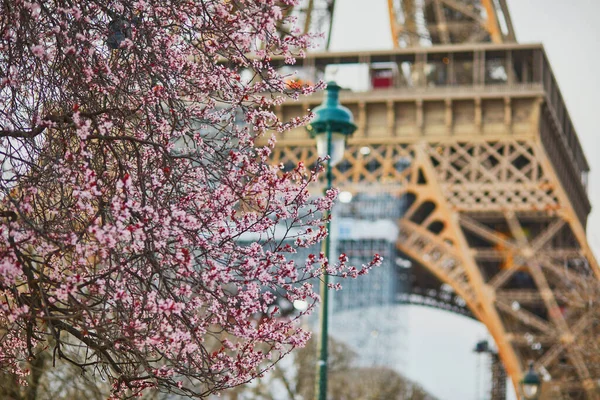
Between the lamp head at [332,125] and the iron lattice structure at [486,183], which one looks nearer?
the lamp head at [332,125]

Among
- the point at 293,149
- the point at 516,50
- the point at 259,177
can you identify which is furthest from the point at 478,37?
the point at 259,177

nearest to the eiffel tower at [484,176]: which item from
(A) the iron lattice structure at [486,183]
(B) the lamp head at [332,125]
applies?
(A) the iron lattice structure at [486,183]

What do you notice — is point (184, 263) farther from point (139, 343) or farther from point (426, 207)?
point (426, 207)

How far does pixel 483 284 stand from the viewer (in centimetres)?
4234

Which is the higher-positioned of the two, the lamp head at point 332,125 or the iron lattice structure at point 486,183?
the iron lattice structure at point 486,183

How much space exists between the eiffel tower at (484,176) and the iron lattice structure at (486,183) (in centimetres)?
5

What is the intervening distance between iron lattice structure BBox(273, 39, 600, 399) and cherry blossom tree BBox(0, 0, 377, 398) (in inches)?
1112

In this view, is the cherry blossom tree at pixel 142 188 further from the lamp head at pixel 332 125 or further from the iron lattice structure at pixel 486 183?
the iron lattice structure at pixel 486 183

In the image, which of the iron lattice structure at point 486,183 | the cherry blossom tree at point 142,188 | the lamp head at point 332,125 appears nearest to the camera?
the cherry blossom tree at point 142,188

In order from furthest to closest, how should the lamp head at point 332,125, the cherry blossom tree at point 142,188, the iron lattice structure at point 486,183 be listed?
the iron lattice structure at point 486,183 → the lamp head at point 332,125 → the cherry blossom tree at point 142,188

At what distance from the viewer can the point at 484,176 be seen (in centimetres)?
4316

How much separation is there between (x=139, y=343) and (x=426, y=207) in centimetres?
3680

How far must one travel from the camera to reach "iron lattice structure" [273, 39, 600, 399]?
41625 mm

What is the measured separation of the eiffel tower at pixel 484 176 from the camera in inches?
1640
